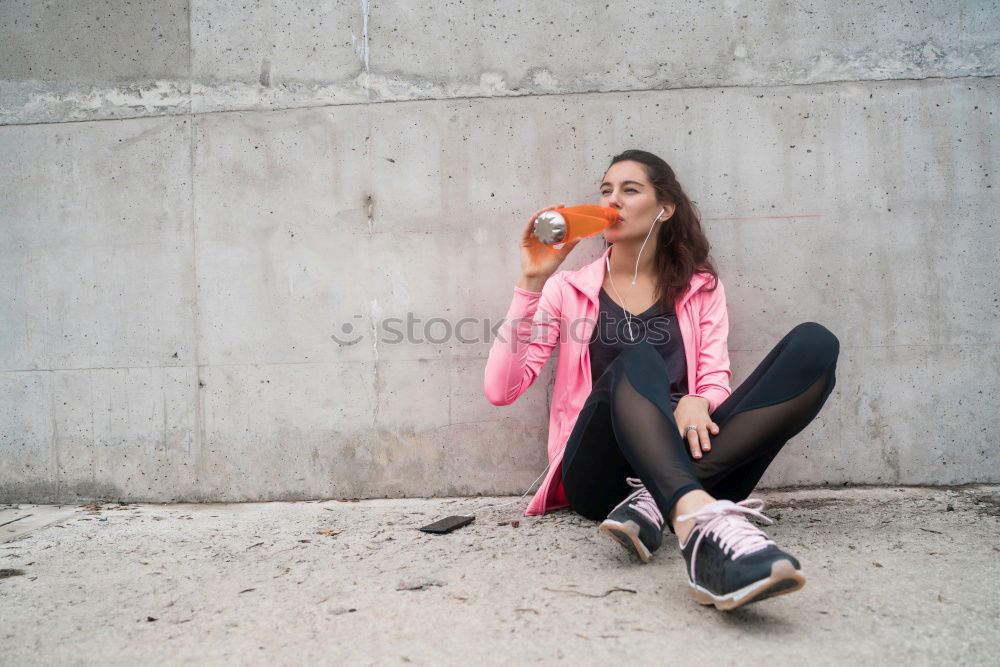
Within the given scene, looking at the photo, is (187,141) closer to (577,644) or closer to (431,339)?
(431,339)

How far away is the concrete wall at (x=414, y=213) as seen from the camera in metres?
2.51

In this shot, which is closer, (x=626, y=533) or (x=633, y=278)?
(x=626, y=533)

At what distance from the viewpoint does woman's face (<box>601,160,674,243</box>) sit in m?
2.26

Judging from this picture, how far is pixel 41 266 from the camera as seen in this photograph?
2.68 meters

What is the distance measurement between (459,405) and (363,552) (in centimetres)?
Answer: 71

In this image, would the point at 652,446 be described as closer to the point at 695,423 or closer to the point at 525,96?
the point at 695,423

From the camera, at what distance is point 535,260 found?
78.0 inches

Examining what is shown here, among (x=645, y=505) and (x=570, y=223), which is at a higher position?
(x=570, y=223)

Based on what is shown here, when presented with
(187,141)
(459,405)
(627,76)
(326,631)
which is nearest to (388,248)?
(459,405)

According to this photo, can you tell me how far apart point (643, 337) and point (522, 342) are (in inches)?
17.7

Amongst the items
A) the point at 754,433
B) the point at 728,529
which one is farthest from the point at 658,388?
the point at 728,529

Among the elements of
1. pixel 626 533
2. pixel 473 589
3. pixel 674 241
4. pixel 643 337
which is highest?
pixel 674 241

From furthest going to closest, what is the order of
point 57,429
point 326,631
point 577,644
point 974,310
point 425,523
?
point 57,429
point 974,310
point 425,523
point 326,631
point 577,644

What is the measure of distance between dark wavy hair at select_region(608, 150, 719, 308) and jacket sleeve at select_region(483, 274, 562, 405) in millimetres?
367
